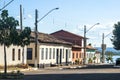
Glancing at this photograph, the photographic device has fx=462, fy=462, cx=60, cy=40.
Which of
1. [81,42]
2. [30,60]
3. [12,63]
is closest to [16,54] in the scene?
[12,63]

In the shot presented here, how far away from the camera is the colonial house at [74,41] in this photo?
3870 inches

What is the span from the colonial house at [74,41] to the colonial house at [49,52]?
589 centimetres

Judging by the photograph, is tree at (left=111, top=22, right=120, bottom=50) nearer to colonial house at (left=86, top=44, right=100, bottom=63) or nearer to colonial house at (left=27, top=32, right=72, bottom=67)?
colonial house at (left=86, top=44, right=100, bottom=63)

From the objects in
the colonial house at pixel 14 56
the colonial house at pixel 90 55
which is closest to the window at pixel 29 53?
the colonial house at pixel 14 56

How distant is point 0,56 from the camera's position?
185 ft

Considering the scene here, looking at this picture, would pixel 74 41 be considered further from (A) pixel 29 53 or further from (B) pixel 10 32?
(B) pixel 10 32

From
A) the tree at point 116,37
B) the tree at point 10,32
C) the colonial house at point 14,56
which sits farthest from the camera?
the tree at point 116,37

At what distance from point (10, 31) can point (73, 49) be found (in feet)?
197

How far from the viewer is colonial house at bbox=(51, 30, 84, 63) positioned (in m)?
98.3
